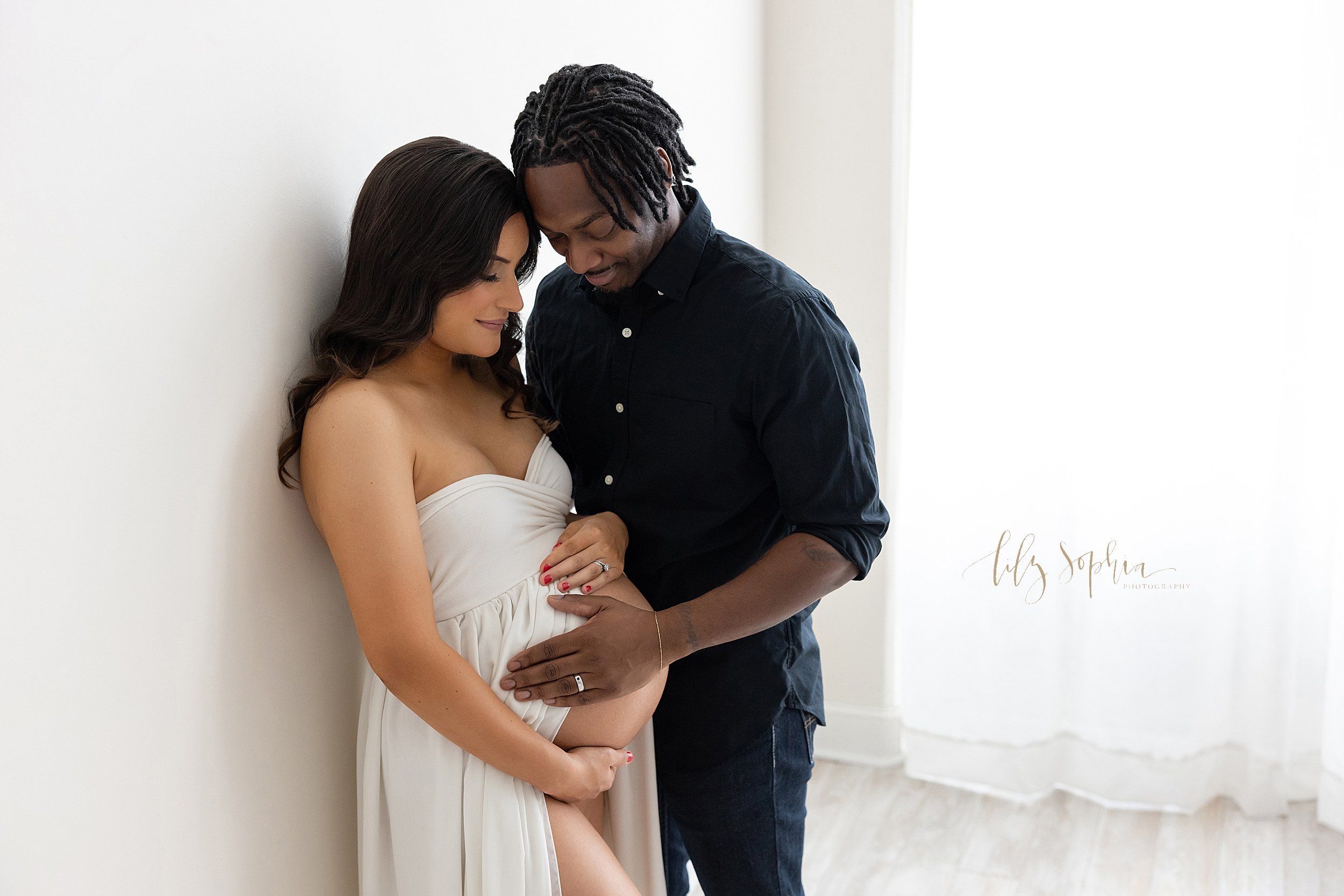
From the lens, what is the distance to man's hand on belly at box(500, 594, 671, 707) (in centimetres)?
117

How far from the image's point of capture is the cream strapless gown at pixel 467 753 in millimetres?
1140

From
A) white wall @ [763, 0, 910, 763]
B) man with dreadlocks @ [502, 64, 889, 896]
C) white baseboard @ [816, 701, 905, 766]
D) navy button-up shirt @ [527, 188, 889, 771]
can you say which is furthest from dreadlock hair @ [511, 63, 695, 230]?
white baseboard @ [816, 701, 905, 766]

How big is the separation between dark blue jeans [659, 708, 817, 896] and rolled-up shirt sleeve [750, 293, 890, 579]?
32 cm

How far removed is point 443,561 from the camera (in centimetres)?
117

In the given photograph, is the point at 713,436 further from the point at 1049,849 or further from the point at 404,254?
the point at 1049,849

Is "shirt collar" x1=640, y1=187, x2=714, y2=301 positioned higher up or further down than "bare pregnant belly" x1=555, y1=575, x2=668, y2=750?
higher up

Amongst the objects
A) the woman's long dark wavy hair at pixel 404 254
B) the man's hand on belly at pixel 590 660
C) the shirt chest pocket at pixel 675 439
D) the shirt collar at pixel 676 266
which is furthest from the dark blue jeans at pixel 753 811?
the woman's long dark wavy hair at pixel 404 254

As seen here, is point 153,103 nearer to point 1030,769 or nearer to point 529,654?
point 529,654

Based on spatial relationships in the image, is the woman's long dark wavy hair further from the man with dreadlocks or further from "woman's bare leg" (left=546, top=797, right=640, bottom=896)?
"woman's bare leg" (left=546, top=797, right=640, bottom=896)

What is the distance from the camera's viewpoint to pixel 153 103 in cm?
92

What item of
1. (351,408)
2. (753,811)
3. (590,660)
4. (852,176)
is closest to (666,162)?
(351,408)

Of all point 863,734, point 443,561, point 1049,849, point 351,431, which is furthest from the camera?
point 863,734

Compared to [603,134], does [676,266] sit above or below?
below

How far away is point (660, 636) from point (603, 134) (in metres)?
0.62
